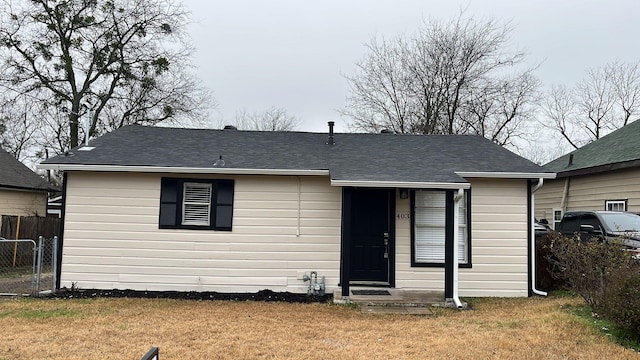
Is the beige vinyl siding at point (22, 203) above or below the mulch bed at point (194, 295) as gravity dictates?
above

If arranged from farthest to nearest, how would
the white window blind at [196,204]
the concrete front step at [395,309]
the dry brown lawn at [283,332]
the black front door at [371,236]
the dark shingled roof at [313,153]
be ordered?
the black front door at [371,236] < the white window blind at [196,204] < the dark shingled roof at [313,153] < the concrete front step at [395,309] < the dry brown lawn at [283,332]

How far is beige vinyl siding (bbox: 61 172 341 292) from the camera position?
920cm

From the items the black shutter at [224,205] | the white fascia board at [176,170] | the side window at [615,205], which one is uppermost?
the white fascia board at [176,170]

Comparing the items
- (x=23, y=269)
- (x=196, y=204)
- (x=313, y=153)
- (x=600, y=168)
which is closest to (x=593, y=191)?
(x=600, y=168)

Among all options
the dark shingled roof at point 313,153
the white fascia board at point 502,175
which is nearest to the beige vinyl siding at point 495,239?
the white fascia board at point 502,175

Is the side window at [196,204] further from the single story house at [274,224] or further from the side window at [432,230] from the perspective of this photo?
the side window at [432,230]

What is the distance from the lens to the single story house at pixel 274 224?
9203 mm

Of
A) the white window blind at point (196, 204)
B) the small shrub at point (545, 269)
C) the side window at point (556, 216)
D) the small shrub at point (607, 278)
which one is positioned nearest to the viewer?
the small shrub at point (607, 278)

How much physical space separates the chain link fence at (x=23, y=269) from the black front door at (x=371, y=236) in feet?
19.2

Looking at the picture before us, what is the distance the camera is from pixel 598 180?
13680 millimetres

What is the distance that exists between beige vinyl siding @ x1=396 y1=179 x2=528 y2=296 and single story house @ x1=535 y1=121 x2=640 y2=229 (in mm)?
4468

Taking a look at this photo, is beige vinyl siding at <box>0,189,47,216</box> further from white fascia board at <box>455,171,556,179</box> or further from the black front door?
white fascia board at <box>455,171,556,179</box>

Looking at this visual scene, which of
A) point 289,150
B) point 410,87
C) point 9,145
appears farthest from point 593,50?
point 9,145

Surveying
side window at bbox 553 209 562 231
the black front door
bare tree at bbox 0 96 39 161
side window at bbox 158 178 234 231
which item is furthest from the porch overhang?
bare tree at bbox 0 96 39 161
